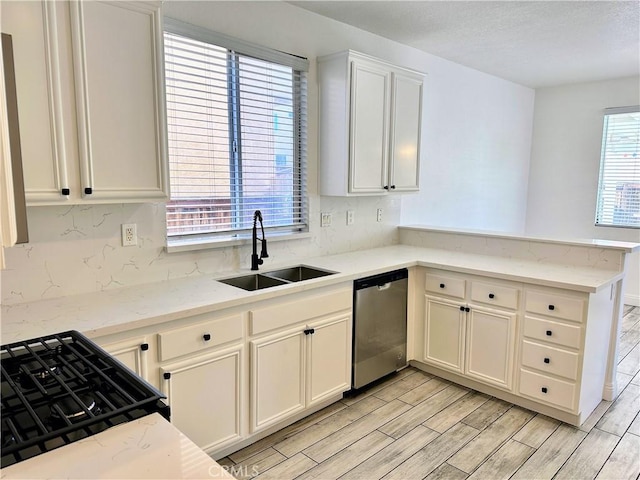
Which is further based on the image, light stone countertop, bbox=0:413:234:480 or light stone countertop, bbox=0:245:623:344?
light stone countertop, bbox=0:245:623:344

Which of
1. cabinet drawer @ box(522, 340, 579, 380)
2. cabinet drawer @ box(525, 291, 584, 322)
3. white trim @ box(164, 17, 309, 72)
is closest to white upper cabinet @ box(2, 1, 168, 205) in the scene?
white trim @ box(164, 17, 309, 72)

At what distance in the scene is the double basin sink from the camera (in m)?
2.74

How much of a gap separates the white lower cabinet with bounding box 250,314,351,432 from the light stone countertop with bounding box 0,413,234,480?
1.32m

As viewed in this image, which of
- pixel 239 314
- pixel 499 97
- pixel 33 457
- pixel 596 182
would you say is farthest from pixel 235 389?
pixel 596 182

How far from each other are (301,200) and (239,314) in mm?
1308

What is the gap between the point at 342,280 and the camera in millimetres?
2721

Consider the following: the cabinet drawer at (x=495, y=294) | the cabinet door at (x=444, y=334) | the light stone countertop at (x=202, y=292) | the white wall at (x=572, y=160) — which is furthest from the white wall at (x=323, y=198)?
the cabinet drawer at (x=495, y=294)

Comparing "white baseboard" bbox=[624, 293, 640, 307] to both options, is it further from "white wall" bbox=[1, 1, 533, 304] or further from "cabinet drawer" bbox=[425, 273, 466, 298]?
"cabinet drawer" bbox=[425, 273, 466, 298]

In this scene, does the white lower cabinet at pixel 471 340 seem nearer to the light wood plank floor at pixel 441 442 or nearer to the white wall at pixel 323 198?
the light wood plank floor at pixel 441 442

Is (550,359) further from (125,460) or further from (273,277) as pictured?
(125,460)

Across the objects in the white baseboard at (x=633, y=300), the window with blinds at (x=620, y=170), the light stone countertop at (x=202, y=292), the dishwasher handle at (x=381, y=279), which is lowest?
the white baseboard at (x=633, y=300)

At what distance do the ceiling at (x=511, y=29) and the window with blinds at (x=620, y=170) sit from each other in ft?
2.12

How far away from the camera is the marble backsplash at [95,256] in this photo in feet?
6.78

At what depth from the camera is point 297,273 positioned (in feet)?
10.2
